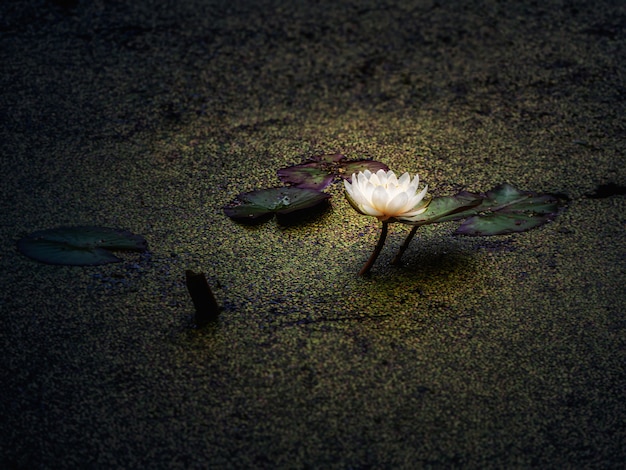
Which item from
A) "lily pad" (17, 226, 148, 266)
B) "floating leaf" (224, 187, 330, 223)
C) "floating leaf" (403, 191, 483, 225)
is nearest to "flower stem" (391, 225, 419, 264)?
"floating leaf" (403, 191, 483, 225)

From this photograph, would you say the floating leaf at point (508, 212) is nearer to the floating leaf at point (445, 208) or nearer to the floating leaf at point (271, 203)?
the floating leaf at point (445, 208)

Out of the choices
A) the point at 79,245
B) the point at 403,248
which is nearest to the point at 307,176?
the point at 403,248

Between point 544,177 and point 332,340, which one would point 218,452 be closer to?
point 332,340

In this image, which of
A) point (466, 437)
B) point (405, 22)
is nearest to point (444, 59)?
point (405, 22)

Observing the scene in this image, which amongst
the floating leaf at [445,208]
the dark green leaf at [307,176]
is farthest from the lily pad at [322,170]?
the floating leaf at [445,208]

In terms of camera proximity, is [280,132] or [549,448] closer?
[549,448]

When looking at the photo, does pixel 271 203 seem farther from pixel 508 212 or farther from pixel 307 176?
pixel 508 212

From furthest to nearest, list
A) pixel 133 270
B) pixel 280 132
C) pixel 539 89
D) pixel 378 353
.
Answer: pixel 539 89 < pixel 280 132 < pixel 133 270 < pixel 378 353
